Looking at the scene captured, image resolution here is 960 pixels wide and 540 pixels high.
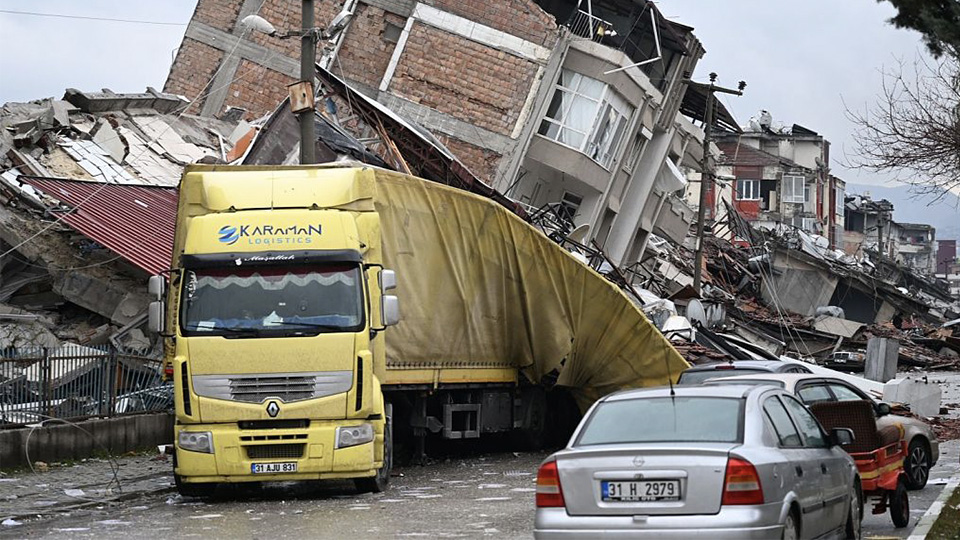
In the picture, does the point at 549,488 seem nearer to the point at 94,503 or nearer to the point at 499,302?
the point at 94,503

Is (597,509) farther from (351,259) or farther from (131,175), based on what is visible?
(131,175)

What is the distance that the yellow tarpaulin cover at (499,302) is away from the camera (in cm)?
1927

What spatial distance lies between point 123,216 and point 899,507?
1702 centimetres

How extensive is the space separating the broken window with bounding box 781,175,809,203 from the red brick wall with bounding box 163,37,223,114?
59.4 m

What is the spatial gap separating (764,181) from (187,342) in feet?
277

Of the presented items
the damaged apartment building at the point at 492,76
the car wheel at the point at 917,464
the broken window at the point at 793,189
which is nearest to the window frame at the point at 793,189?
the broken window at the point at 793,189

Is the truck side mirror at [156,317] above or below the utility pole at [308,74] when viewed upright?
below

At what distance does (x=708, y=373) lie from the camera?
57.0ft

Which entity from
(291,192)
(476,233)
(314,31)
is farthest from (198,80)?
(291,192)

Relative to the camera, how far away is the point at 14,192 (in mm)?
25359

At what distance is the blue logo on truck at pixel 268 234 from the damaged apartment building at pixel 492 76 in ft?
66.8

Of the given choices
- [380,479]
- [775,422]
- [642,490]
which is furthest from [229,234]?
[642,490]

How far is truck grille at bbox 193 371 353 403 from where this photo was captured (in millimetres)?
15938

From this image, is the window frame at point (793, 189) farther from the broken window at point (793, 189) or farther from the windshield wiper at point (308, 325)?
the windshield wiper at point (308, 325)
